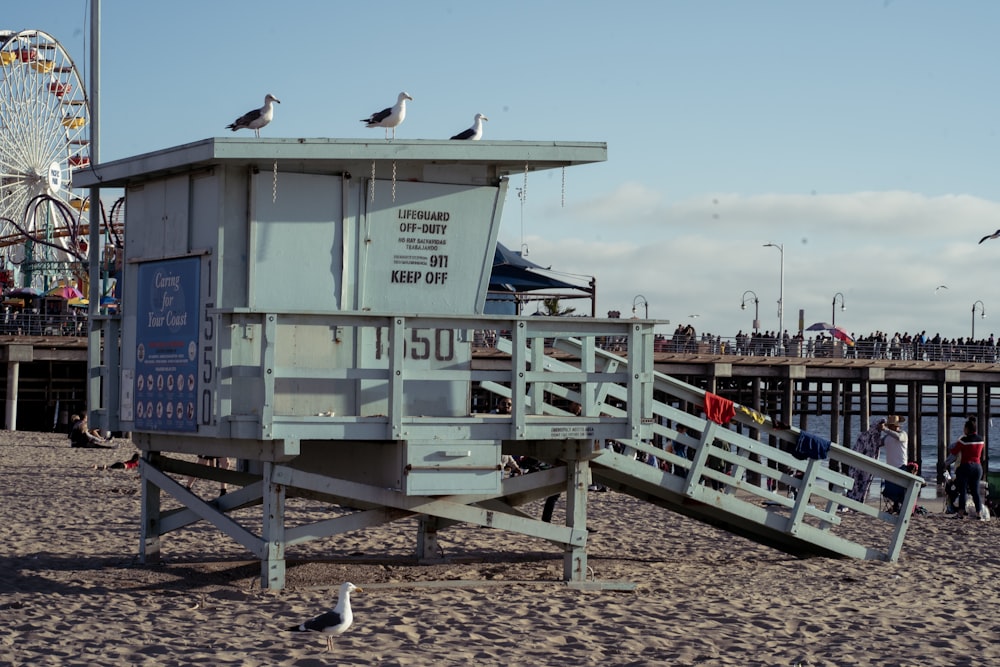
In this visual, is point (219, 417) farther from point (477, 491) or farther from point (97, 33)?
point (97, 33)

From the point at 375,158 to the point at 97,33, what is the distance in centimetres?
559

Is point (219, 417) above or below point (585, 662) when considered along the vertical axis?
above

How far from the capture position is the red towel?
11.7 meters

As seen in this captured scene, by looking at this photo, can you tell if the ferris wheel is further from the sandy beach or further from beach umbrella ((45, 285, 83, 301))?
the sandy beach

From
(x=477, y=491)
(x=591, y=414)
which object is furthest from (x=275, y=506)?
(x=591, y=414)

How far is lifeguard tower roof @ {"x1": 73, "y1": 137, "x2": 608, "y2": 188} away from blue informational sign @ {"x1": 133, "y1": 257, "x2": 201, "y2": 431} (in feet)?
2.55

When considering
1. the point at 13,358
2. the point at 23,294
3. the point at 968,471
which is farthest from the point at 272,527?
the point at 23,294

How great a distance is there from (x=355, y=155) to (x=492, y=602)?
3.39 metres

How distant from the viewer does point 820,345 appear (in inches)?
1880

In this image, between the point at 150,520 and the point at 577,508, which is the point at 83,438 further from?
the point at 577,508

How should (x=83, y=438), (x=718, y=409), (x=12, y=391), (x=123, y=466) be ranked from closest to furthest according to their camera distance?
(x=718, y=409)
(x=123, y=466)
(x=83, y=438)
(x=12, y=391)

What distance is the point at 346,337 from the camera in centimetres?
1038

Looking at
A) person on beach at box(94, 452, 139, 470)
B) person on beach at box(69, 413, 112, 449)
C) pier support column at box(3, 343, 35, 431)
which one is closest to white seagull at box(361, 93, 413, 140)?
person on beach at box(94, 452, 139, 470)

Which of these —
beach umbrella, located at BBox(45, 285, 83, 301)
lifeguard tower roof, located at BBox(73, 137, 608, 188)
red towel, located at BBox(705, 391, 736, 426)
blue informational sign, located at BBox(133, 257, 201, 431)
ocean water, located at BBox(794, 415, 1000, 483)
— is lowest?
ocean water, located at BBox(794, 415, 1000, 483)
